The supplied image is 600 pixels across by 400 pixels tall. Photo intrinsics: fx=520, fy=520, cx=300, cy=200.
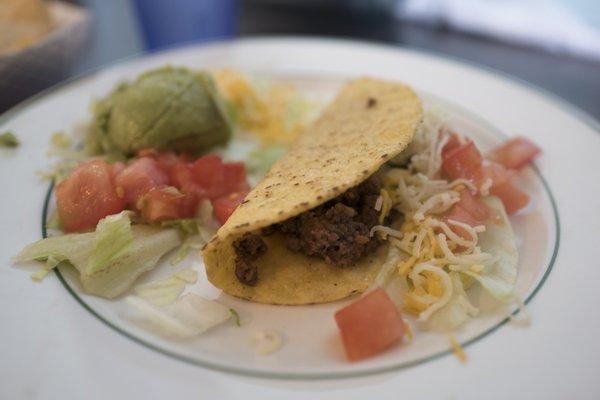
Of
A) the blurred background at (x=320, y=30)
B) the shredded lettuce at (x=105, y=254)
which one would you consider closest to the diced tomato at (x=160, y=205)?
the shredded lettuce at (x=105, y=254)

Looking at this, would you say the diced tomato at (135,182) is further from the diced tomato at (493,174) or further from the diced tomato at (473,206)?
the diced tomato at (493,174)

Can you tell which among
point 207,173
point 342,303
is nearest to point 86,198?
point 207,173

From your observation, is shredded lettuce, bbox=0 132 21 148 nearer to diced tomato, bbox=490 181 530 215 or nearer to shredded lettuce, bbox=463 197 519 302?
shredded lettuce, bbox=463 197 519 302

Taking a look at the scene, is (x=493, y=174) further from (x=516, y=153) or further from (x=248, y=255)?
(x=248, y=255)

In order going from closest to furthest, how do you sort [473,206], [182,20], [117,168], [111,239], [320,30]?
[111,239] < [473,206] < [117,168] < [182,20] < [320,30]

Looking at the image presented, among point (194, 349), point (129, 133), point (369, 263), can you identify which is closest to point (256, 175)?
point (129, 133)

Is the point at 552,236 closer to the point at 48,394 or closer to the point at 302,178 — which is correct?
the point at 302,178
